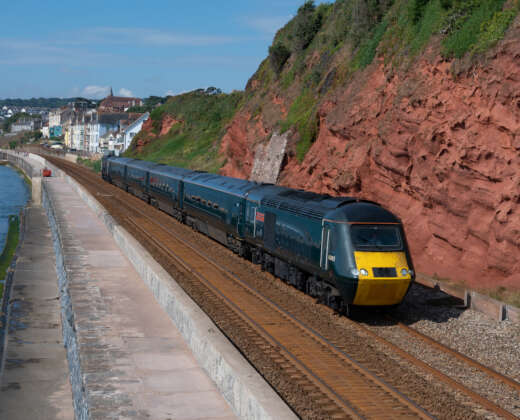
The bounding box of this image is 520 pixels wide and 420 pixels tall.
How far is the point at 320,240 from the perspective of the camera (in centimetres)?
1844

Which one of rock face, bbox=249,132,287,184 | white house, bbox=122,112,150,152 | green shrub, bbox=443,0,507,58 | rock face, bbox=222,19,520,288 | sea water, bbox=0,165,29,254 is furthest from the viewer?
white house, bbox=122,112,150,152

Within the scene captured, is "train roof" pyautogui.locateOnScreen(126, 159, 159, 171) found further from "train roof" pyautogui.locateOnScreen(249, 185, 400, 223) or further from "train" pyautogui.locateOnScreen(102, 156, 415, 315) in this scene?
"train roof" pyautogui.locateOnScreen(249, 185, 400, 223)

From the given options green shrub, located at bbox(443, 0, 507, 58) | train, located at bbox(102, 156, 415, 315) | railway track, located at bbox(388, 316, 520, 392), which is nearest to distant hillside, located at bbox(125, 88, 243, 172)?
train, located at bbox(102, 156, 415, 315)

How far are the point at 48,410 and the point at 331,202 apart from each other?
9.94 metres

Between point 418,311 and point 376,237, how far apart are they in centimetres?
331

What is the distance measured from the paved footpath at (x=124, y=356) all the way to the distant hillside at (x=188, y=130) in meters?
50.7

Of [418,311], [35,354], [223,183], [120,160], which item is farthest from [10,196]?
[418,311]

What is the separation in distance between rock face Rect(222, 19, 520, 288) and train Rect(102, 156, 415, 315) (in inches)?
216

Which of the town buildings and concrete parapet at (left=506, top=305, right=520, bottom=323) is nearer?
concrete parapet at (left=506, top=305, right=520, bottom=323)

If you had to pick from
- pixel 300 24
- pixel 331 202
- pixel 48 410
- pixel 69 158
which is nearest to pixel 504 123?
pixel 331 202

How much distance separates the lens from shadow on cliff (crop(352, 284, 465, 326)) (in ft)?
59.5

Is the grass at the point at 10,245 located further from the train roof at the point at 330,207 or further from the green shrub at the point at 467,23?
the green shrub at the point at 467,23

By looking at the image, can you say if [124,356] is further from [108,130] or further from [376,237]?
[108,130]

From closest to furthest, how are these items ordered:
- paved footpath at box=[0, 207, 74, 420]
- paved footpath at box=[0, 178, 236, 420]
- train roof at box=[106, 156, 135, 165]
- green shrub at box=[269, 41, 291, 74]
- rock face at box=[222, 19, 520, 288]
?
paved footpath at box=[0, 178, 236, 420], paved footpath at box=[0, 207, 74, 420], rock face at box=[222, 19, 520, 288], green shrub at box=[269, 41, 291, 74], train roof at box=[106, 156, 135, 165]
